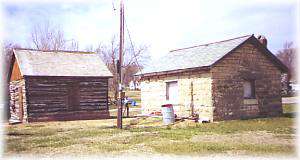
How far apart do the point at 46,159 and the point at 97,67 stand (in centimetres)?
1667

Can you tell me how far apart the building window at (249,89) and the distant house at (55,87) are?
32.9 feet

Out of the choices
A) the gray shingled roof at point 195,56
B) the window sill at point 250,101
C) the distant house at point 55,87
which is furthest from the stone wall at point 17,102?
the window sill at point 250,101

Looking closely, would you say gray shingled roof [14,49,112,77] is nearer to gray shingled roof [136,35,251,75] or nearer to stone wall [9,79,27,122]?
stone wall [9,79,27,122]

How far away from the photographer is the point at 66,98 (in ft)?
76.3

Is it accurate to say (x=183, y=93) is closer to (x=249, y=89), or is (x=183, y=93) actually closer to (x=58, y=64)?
(x=249, y=89)

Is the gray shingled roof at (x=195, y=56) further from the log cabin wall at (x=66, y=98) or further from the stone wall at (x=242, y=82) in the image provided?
the log cabin wall at (x=66, y=98)

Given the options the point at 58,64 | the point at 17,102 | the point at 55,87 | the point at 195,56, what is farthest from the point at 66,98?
the point at 195,56

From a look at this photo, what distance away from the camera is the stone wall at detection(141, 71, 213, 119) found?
61.7 ft

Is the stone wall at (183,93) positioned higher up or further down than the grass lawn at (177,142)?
higher up

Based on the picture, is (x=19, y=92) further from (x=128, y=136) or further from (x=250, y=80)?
(x=250, y=80)

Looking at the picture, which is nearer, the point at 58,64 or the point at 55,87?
the point at 55,87

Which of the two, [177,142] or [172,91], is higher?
[172,91]

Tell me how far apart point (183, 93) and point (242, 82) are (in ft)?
11.9

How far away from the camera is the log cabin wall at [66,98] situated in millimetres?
22281
